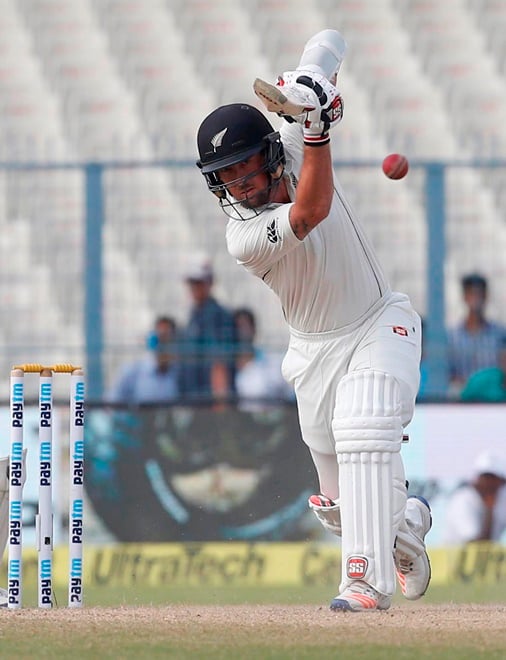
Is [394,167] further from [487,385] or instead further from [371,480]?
[487,385]

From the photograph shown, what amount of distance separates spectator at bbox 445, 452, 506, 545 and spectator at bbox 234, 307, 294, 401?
1.31 m

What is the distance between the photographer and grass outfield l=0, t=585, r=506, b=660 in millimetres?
4426

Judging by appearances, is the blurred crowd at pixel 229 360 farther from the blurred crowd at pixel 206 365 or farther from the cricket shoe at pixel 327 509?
the cricket shoe at pixel 327 509

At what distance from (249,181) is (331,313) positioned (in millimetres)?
610

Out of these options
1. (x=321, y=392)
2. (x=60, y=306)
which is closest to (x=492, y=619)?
(x=321, y=392)

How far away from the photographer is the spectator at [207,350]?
9.90 meters

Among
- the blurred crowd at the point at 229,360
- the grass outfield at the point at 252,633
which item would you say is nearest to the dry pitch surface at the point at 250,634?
the grass outfield at the point at 252,633

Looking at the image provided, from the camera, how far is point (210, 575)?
30.9 feet

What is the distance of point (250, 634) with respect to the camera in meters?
4.84

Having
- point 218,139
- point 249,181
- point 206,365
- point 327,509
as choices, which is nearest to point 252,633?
point 327,509

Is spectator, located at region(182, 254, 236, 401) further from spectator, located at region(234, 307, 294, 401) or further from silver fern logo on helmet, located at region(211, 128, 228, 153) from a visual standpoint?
silver fern logo on helmet, located at region(211, 128, 228, 153)

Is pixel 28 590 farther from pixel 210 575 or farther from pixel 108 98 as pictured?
pixel 108 98

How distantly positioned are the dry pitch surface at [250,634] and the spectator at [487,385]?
13.6ft

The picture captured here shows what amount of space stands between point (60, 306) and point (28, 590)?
7.45 ft
